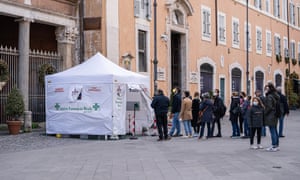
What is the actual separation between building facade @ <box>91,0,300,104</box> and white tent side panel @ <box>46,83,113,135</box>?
4671mm

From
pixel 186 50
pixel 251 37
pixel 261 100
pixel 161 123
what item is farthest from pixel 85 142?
pixel 251 37

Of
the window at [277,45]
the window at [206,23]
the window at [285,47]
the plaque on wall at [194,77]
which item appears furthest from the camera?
the window at [285,47]

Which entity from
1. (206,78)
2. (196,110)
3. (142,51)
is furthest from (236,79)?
(196,110)

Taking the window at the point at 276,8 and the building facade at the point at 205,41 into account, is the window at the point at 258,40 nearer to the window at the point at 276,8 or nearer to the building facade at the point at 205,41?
the building facade at the point at 205,41

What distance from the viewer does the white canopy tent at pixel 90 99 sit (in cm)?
1575

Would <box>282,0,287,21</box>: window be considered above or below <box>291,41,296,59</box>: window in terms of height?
above

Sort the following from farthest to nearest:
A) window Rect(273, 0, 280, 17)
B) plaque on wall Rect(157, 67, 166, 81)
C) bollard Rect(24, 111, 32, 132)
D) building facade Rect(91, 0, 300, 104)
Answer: window Rect(273, 0, 280, 17)
plaque on wall Rect(157, 67, 166, 81)
building facade Rect(91, 0, 300, 104)
bollard Rect(24, 111, 32, 132)

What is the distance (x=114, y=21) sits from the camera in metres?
21.1

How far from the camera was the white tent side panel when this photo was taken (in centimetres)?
1577

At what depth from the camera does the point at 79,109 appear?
1609 centimetres

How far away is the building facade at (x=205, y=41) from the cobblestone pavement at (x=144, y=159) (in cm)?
736

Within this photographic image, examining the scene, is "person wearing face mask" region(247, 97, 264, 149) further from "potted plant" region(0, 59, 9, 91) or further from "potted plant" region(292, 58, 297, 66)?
"potted plant" region(292, 58, 297, 66)

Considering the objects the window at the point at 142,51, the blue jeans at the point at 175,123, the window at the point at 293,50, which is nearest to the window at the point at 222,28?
the window at the point at 142,51

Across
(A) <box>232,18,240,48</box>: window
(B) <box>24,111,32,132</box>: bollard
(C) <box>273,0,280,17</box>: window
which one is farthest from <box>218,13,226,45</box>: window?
(B) <box>24,111,32,132</box>: bollard
